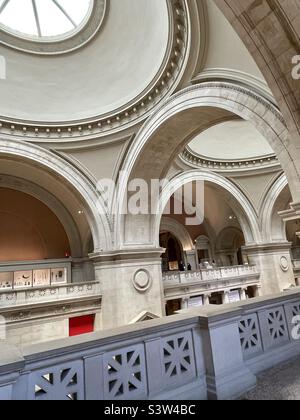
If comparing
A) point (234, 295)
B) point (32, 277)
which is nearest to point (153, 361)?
point (32, 277)

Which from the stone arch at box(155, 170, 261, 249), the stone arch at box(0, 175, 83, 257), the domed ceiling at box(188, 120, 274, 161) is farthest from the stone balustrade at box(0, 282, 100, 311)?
the domed ceiling at box(188, 120, 274, 161)

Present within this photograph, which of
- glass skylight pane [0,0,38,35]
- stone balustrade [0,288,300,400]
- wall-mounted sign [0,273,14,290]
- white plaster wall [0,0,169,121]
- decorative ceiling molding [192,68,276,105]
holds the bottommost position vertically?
stone balustrade [0,288,300,400]

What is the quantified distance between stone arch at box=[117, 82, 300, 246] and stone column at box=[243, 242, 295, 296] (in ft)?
23.3

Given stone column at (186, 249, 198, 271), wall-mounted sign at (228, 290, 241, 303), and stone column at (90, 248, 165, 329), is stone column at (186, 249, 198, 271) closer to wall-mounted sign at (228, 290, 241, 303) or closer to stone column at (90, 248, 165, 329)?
wall-mounted sign at (228, 290, 241, 303)

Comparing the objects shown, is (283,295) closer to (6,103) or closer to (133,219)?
(133,219)

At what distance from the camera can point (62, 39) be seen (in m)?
8.62

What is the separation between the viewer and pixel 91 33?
8.50 m

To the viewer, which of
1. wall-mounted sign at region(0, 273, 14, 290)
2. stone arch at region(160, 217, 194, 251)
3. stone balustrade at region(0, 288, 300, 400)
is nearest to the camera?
stone balustrade at region(0, 288, 300, 400)

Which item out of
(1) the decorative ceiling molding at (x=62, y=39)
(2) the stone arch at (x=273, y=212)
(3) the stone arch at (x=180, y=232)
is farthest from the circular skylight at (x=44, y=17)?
(3) the stone arch at (x=180, y=232)

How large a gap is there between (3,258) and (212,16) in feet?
41.5

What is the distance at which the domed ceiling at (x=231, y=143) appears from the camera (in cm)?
1166

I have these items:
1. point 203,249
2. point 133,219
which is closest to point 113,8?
point 133,219

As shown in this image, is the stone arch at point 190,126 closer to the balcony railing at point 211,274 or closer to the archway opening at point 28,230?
the balcony railing at point 211,274

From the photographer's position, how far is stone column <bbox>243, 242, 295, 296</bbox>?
46.0 ft
